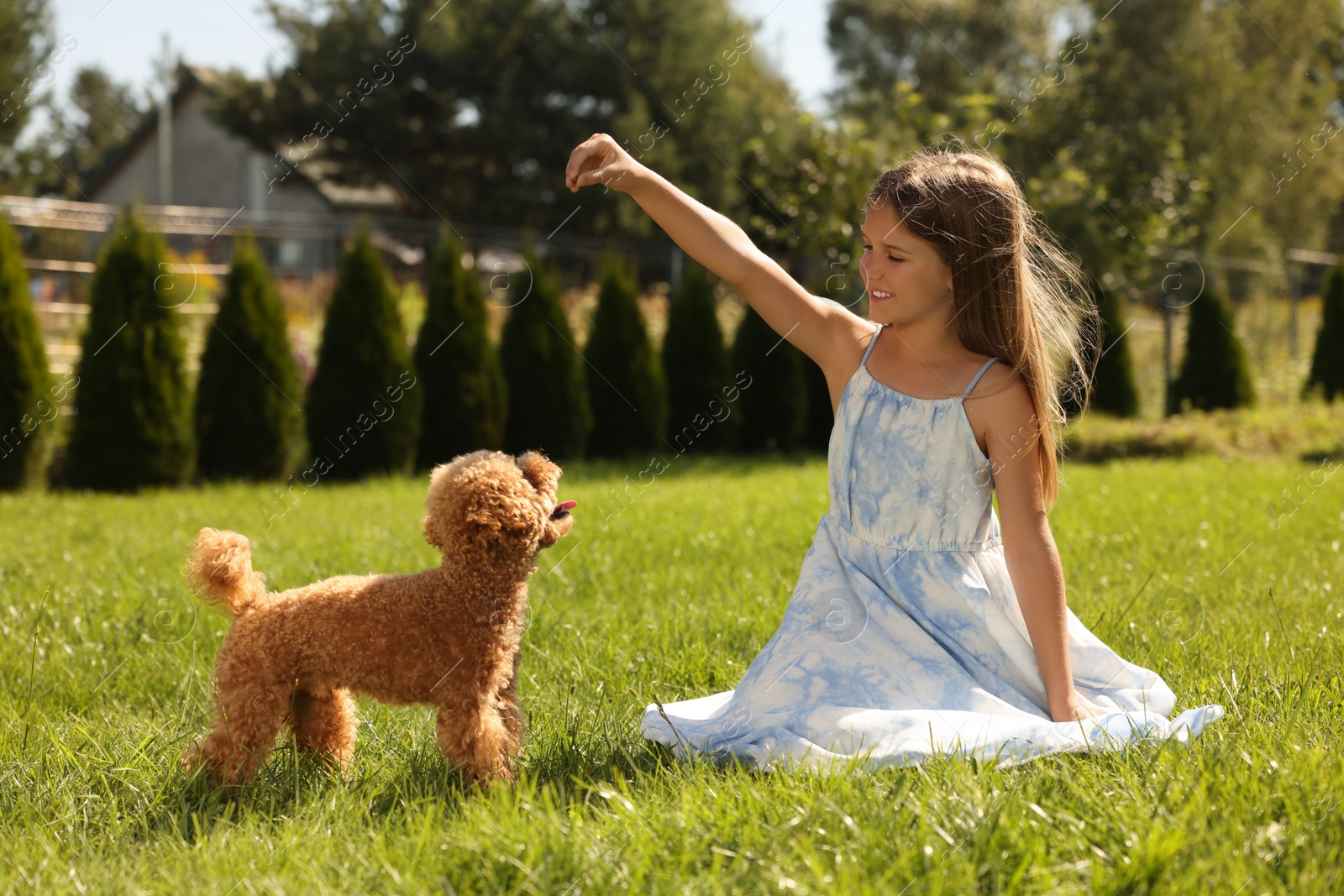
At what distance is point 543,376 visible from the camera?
11.0 m

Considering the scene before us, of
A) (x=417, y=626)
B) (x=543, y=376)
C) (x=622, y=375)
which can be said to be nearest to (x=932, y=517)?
(x=417, y=626)

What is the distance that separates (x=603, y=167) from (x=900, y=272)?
81 centimetres

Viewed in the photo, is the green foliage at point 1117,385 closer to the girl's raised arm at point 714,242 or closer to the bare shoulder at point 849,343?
the bare shoulder at point 849,343

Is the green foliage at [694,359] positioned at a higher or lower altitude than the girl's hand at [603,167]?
lower

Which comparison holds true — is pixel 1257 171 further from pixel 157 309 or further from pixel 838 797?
pixel 838 797

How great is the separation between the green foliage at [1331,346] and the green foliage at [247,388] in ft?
44.3

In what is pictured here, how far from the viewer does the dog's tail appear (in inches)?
92.4

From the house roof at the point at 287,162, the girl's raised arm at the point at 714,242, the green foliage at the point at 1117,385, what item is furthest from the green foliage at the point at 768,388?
the house roof at the point at 287,162

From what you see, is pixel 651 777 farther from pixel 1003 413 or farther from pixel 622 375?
pixel 622 375

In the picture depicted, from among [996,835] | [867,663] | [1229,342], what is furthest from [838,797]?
[1229,342]

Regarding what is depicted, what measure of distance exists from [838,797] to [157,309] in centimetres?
894

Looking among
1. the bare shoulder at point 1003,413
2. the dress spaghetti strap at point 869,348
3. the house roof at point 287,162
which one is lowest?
the bare shoulder at point 1003,413

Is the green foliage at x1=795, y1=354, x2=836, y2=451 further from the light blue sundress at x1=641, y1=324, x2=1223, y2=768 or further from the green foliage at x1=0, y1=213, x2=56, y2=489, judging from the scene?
the light blue sundress at x1=641, y1=324, x2=1223, y2=768

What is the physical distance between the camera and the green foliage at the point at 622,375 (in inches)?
454
